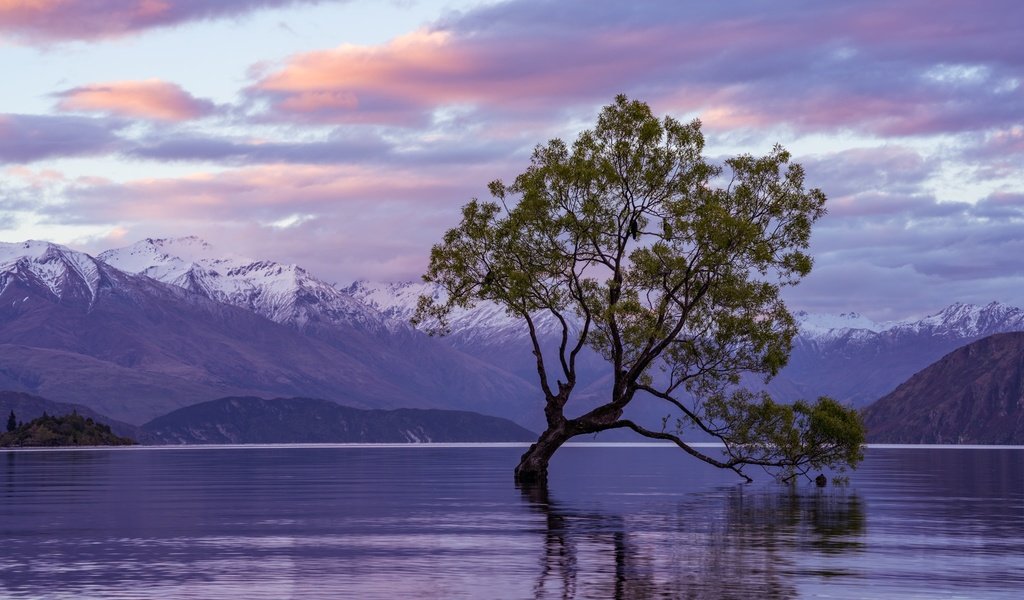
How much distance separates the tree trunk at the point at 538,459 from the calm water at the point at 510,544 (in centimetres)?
792

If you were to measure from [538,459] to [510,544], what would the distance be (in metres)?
55.5

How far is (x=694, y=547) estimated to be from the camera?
53.0m

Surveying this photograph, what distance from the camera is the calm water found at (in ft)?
134

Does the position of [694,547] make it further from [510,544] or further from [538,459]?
[538,459]

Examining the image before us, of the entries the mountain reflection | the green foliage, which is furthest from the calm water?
the green foliage

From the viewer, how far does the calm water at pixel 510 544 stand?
40.8 m

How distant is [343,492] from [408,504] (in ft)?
57.8

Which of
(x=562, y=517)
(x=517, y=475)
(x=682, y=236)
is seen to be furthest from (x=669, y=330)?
(x=562, y=517)

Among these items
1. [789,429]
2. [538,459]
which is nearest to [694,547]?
[789,429]

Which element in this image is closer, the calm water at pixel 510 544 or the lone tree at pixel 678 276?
the calm water at pixel 510 544

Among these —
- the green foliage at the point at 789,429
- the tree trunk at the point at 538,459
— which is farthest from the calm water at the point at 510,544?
the tree trunk at the point at 538,459

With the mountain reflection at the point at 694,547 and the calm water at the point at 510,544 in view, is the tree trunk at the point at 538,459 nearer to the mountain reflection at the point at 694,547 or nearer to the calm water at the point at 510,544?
the calm water at the point at 510,544

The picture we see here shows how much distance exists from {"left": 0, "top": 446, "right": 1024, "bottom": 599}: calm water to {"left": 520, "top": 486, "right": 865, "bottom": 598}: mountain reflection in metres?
0.11

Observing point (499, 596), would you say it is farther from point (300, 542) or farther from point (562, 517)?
point (562, 517)
